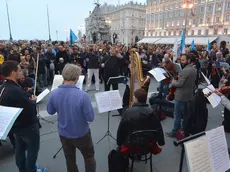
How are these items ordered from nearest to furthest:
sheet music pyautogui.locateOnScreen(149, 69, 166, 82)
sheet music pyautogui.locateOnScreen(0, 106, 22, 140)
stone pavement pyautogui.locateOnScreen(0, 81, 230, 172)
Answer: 1. sheet music pyautogui.locateOnScreen(0, 106, 22, 140)
2. stone pavement pyautogui.locateOnScreen(0, 81, 230, 172)
3. sheet music pyautogui.locateOnScreen(149, 69, 166, 82)

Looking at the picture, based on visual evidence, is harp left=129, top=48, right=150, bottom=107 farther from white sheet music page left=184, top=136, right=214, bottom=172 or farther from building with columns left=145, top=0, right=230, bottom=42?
building with columns left=145, top=0, right=230, bottom=42

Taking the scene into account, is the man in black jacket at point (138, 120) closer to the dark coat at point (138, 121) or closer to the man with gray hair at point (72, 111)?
the dark coat at point (138, 121)

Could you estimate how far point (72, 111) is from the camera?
2.28m

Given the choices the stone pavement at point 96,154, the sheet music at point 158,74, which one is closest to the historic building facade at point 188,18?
the sheet music at point 158,74

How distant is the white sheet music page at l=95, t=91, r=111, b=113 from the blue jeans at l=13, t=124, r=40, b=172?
1287 mm

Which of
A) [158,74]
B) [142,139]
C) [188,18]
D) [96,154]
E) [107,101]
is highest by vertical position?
[188,18]

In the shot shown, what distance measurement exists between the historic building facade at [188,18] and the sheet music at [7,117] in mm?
38559

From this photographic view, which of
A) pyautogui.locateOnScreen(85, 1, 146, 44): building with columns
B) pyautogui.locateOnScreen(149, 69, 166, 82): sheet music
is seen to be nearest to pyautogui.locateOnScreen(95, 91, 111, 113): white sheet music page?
pyautogui.locateOnScreen(149, 69, 166, 82): sheet music

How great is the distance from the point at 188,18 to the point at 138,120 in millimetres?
57587

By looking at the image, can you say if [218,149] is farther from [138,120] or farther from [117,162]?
[117,162]

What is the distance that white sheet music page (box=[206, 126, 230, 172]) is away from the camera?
1.72 metres

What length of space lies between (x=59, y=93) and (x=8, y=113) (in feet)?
2.13

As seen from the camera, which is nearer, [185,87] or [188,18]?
[185,87]

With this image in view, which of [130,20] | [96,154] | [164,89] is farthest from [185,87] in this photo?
[130,20]
